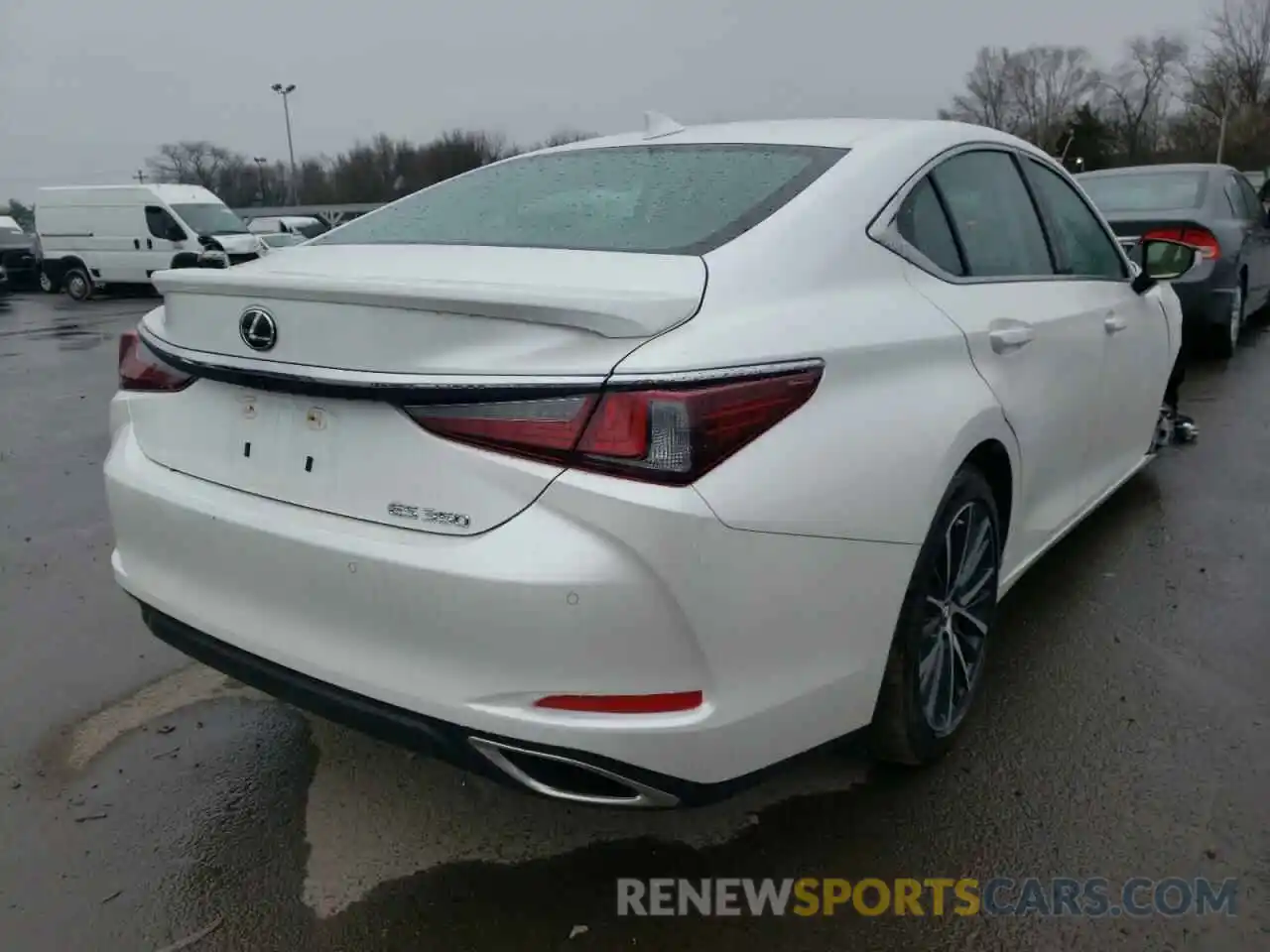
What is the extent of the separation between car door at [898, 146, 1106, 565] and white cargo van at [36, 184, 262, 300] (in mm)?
17717

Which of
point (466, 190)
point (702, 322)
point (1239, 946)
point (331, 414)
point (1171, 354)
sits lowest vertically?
point (1239, 946)

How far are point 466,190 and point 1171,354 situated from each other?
3011 millimetres

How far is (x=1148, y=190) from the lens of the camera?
7.92 m

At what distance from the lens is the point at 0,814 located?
2545 mm

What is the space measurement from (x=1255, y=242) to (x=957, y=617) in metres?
7.36

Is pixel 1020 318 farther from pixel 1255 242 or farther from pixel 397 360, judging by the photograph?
pixel 1255 242

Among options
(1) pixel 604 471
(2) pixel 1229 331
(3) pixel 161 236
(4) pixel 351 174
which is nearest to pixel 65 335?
(3) pixel 161 236

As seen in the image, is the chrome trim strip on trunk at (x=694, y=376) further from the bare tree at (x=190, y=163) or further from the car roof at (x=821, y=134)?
the bare tree at (x=190, y=163)

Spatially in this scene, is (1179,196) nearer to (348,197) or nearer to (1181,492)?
(1181,492)

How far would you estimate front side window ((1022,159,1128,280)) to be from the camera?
11.0ft

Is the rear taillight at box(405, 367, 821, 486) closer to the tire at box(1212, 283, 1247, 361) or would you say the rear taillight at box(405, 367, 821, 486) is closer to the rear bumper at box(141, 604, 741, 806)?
the rear bumper at box(141, 604, 741, 806)

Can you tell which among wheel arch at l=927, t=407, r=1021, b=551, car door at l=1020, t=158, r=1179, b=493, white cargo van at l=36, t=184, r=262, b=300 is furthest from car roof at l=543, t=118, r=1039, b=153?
white cargo van at l=36, t=184, r=262, b=300

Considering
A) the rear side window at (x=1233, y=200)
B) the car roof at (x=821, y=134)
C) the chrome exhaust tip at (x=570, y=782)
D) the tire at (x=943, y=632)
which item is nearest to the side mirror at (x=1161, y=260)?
the car roof at (x=821, y=134)

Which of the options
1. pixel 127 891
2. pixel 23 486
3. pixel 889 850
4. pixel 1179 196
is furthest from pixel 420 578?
pixel 1179 196
